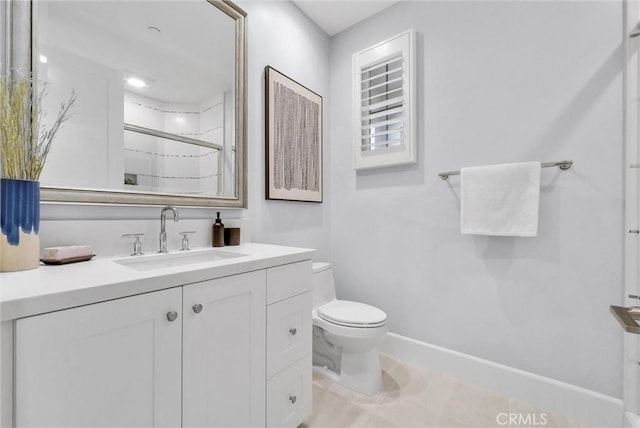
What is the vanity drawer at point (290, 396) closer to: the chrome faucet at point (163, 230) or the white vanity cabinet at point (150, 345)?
the white vanity cabinet at point (150, 345)

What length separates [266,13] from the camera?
1.79m

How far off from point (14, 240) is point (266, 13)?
1800 millimetres

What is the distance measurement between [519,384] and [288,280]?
1458mm

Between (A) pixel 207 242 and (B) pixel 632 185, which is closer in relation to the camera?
(B) pixel 632 185

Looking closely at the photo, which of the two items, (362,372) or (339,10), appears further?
(339,10)

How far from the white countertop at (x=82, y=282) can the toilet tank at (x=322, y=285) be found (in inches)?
35.3

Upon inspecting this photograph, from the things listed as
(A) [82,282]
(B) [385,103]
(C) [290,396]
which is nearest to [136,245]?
(A) [82,282]

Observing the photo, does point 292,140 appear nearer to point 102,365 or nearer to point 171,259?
point 171,259

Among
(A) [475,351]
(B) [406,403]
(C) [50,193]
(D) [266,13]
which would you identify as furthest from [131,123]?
(A) [475,351]

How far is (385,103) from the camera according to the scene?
6.50 ft

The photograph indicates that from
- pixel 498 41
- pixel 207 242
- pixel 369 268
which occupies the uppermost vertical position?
pixel 498 41

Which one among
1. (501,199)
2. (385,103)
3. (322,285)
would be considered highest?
(385,103)

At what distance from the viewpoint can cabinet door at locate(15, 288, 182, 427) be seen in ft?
1.88

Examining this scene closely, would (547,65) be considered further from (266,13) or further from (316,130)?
(266,13)
